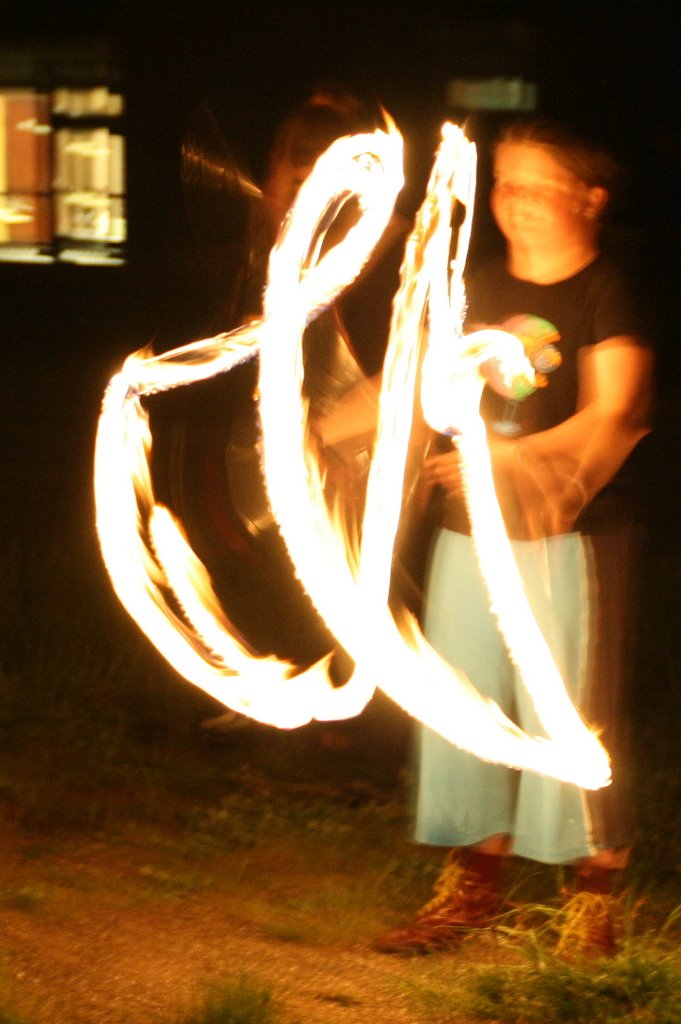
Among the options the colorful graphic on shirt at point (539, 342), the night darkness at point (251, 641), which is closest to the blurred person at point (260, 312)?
the night darkness at point (251, 641)

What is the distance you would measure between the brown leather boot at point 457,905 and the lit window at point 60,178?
10.6 metres

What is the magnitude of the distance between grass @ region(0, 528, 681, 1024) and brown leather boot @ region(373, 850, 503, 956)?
0.08 meters

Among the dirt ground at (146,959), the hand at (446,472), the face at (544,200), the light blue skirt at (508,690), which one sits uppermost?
the face at (544,200)

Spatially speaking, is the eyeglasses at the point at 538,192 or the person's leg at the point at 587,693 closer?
the eyeglasses at the point at 538,192

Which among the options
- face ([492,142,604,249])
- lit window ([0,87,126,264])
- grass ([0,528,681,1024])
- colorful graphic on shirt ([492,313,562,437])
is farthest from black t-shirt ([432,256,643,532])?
lit window ([0,87,126,264])

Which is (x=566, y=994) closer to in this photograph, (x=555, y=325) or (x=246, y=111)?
(x=555, y=325)

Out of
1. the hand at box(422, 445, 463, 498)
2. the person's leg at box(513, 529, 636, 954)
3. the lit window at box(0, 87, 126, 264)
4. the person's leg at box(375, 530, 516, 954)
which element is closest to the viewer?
the hand at box(422, 445, 463, 498)

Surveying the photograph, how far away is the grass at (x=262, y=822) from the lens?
3826 mm

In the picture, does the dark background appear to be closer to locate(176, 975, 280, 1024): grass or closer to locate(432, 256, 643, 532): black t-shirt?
locate(432, 256, 643, 532): black t-shirt

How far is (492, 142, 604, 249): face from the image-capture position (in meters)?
4.12

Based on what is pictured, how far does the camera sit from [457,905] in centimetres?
447

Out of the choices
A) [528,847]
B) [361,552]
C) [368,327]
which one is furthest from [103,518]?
[528,847]

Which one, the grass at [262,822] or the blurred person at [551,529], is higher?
the blurred person at [551,529]

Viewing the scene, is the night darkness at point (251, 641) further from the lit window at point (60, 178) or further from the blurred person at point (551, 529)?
the lit window at point (60, 178)
